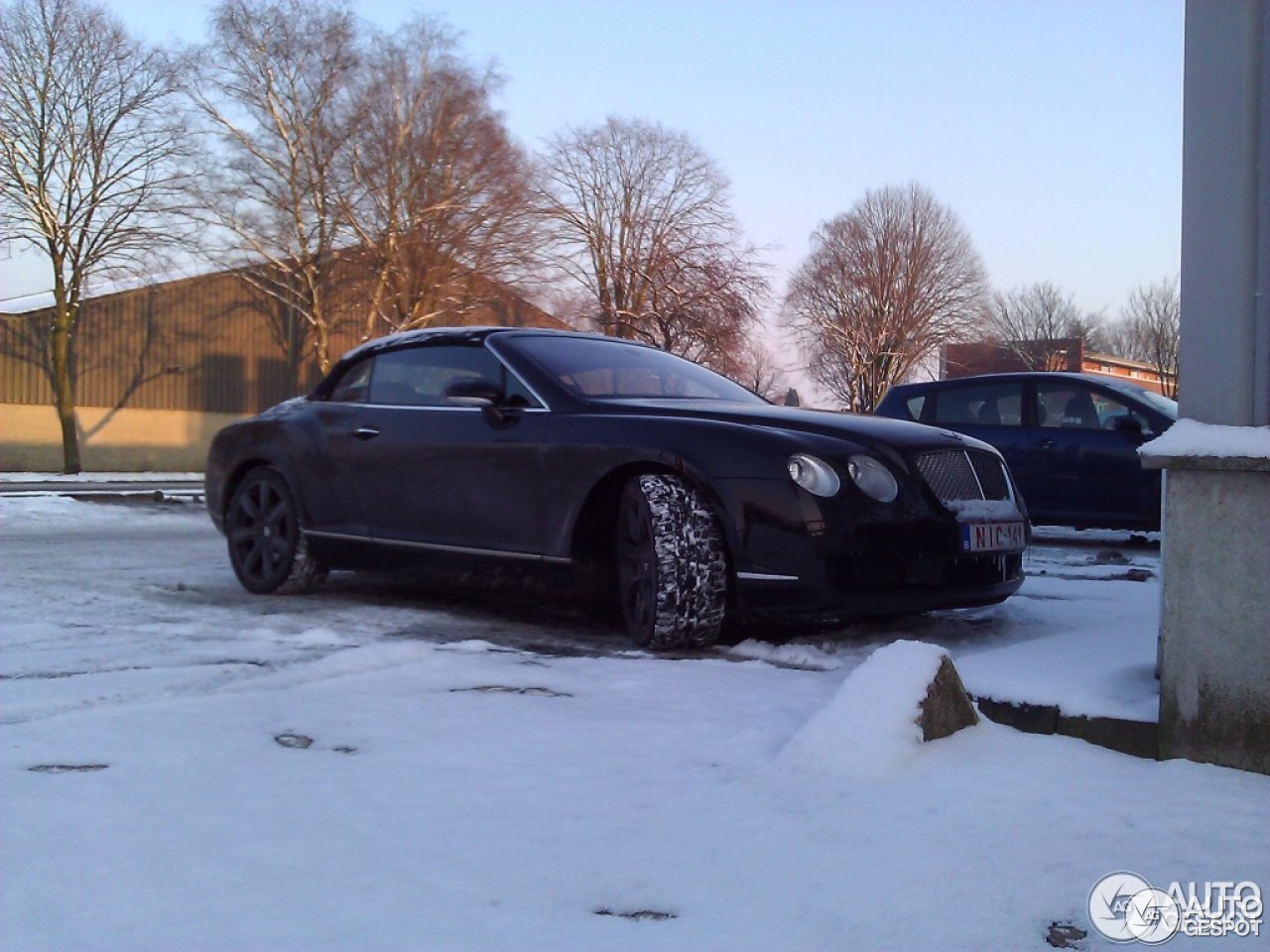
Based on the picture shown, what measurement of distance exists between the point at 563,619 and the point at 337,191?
95.9ft

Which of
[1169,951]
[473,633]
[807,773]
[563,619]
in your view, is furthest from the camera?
[563,619]

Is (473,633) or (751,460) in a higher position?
(751,460)

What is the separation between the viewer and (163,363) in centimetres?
3428

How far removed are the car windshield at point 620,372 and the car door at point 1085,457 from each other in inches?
170

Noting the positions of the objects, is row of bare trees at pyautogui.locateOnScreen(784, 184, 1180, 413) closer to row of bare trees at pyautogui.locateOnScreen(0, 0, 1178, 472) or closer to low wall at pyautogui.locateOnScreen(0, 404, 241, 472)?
row of bare trees at pyautogui.locateOnScreen(0, 0, 1178, 472)

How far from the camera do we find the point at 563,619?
5102mm

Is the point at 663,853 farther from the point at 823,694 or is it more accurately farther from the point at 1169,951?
the point at 823,694

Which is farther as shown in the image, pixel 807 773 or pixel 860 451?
pixel 860 451

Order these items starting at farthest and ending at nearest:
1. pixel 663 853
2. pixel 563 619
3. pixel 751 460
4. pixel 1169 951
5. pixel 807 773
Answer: pixel 563 619, pixel 751 460, pixel 807 773, pixel 663 853, pixel 1169 951

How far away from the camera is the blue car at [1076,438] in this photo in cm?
870

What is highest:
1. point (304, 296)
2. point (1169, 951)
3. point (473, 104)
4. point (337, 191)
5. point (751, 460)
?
point (473, 104)

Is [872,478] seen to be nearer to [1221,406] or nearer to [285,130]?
[1221,406]

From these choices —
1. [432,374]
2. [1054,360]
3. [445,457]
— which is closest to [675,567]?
[445,457]

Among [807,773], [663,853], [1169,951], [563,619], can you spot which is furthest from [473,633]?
[1169,951]
